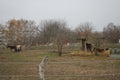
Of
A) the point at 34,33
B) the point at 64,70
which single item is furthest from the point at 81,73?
the point at 34,33

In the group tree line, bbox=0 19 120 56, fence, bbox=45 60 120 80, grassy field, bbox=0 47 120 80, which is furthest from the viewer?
tree line, bbox=0 19 120 56

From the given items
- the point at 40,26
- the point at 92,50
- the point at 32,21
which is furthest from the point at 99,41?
the point at 40,26

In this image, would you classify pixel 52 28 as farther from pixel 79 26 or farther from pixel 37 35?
pixel 79 26

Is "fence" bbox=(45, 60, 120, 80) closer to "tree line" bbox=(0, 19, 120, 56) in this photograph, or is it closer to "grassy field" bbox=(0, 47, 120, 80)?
"grassy field" bbox=(0, 47, 120, 80)

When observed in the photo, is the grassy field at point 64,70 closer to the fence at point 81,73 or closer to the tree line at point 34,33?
the fence at point 81,73

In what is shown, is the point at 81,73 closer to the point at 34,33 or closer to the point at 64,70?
the point at 64,70

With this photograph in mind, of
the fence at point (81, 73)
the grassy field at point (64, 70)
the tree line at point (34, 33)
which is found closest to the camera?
the fence at point (81, 73)

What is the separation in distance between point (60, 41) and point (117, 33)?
37.2m

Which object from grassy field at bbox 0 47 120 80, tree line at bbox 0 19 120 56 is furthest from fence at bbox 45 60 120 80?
tree line at bbox 0 19 120 56

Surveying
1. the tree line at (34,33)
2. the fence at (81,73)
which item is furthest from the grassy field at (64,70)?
the tree line at (34,33)

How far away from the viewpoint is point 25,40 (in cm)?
5684

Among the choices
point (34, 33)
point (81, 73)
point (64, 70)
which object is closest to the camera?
point (81, 73)

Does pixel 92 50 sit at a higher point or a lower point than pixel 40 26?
lower

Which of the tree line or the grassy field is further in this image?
the tree line
